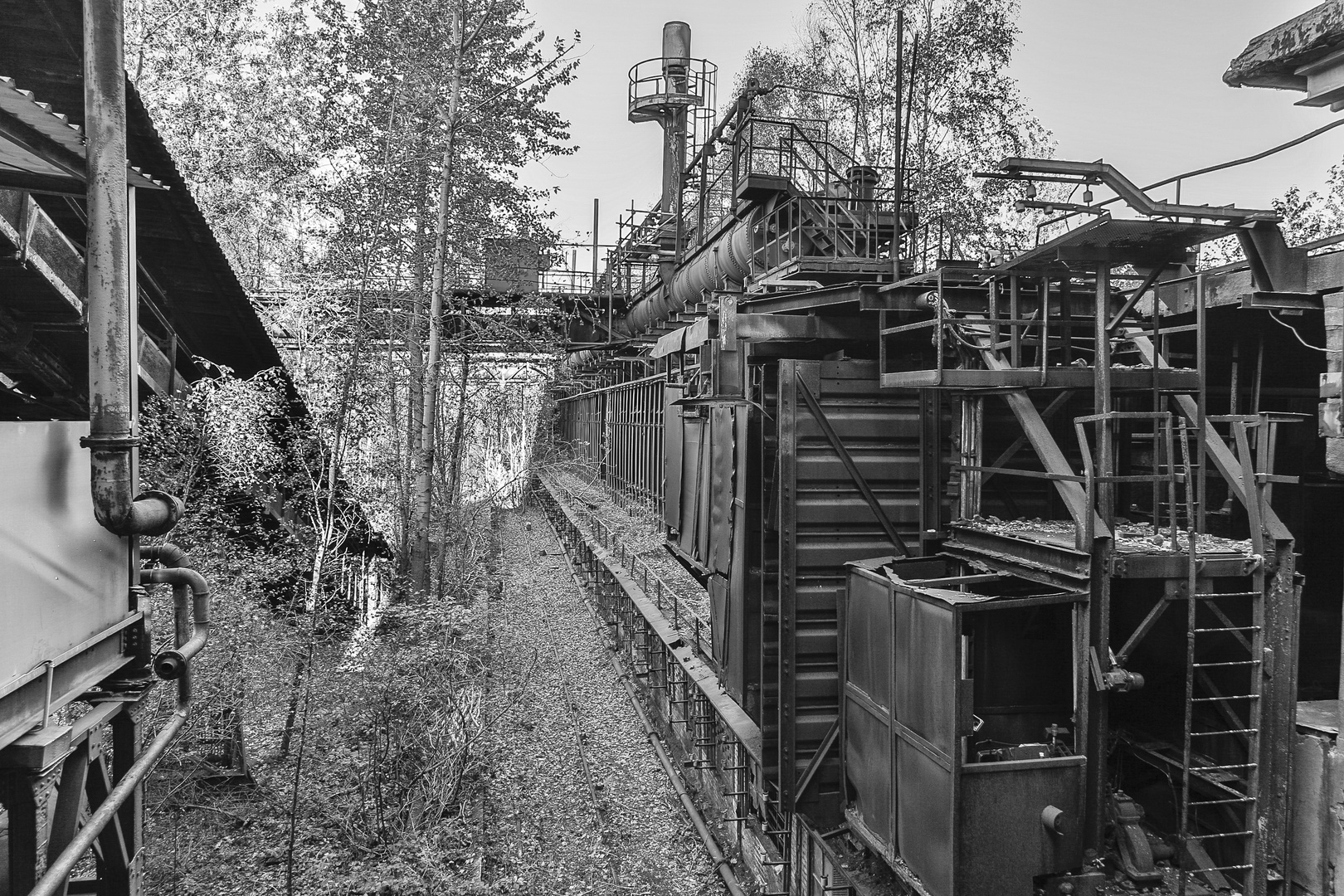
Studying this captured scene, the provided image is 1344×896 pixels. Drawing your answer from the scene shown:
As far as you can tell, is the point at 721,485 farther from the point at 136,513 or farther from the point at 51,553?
the point at 51,553

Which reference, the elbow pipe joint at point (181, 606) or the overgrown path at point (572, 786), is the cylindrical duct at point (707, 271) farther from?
the elbow pipe joint at point (181, 606)

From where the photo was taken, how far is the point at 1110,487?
500cm

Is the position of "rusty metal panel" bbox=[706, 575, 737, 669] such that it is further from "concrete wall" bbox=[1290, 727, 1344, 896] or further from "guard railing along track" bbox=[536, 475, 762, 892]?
"concrete wall" bbox=[1290, 727, 1344, 896]

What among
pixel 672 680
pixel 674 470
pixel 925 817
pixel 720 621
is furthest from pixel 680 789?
pixel 925 817

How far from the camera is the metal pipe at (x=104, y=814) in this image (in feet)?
10.4

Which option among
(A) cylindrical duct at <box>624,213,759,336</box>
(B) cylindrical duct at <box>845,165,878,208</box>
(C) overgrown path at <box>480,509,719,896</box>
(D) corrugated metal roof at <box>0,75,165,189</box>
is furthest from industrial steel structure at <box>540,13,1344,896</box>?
(B) cylindrical duct at <box>845,165,878,208</box>

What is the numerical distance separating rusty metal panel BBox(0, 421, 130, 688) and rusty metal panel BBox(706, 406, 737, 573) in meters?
4.68

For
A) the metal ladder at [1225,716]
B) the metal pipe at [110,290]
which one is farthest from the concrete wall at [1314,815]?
the metal pipe at [110,290]

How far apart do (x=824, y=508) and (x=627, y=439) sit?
15.0 m

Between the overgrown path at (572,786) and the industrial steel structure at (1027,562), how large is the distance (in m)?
0.68

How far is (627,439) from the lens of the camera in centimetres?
2158

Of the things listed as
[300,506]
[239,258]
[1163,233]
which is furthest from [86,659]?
[239,258]

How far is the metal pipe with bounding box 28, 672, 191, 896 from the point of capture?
318cm

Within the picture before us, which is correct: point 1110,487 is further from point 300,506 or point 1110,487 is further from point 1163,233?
point 300,506
